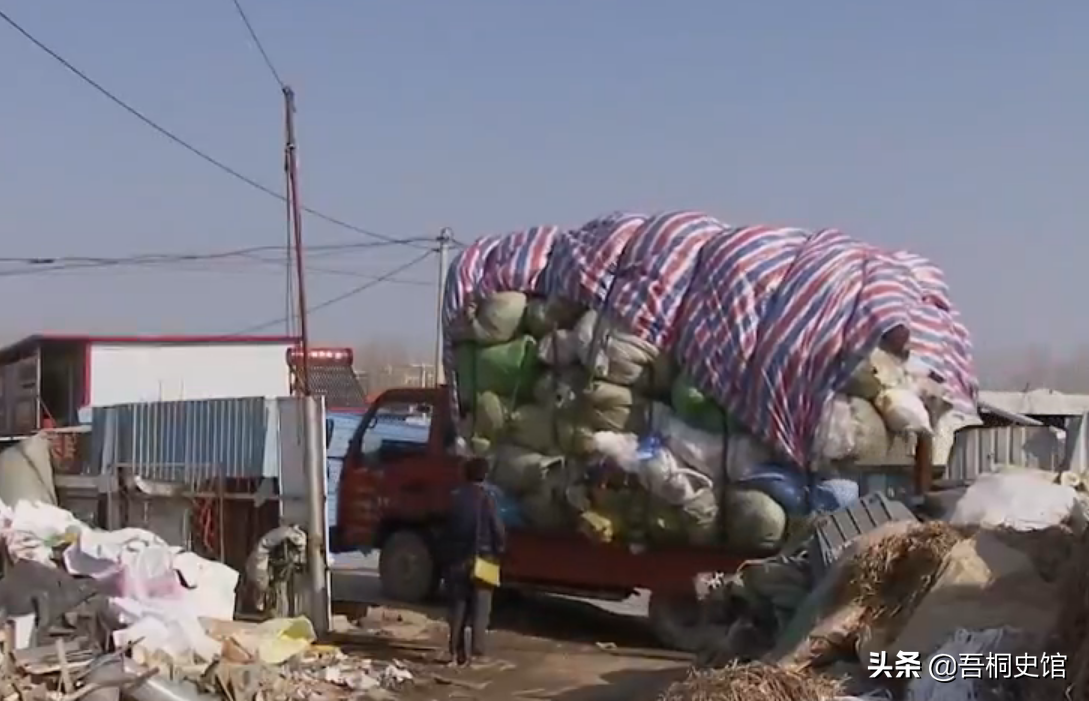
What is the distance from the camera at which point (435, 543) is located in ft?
44.4

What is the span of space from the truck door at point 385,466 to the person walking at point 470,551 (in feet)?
8.75

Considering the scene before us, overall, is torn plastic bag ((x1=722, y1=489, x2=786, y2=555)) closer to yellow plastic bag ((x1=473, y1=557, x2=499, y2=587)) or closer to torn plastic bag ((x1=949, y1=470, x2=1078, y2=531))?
yellow plastic bag ((x1=473, y1=557, x2=499, y2=587))

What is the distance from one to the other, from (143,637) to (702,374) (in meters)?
4.55

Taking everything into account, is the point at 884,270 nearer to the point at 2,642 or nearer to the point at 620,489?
the point at 620,489

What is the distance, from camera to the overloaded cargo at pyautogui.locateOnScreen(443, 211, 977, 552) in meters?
11.0

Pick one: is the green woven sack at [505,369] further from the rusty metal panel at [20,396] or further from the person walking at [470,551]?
the rusty metal panel at [20,396]

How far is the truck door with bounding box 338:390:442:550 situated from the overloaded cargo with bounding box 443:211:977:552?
1102 mm

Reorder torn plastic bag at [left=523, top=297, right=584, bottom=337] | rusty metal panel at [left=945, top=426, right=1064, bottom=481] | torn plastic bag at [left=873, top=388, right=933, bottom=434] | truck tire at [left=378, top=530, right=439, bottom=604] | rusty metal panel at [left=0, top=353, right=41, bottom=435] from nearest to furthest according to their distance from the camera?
torn plastic bag at [left=873, top=388, right=933, bottom=434] < rusty metal panel at [left=945, top=426, right=1064, bottom=481] < torn plastic bag at [left=523, top=297, right=584, bottom=337] < truck tire at [left=378, top=530, right=439, bottom=604] < rusty metal panel at [left=0, top=353, right=41, bottom=435]

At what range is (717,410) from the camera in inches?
448

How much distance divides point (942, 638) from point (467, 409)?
→ 21.2 feet

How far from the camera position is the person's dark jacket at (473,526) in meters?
10.7

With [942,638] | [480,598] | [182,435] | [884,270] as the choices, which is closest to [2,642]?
[480,598]

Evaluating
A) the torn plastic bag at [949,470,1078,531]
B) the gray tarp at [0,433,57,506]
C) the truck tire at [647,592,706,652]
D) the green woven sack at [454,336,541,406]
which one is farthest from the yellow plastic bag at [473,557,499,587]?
the gray tarp at [0,433,57,506]

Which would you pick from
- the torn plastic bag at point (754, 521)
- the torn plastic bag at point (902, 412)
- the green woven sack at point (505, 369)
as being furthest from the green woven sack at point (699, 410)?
the green woven sack at point (505, 369)
